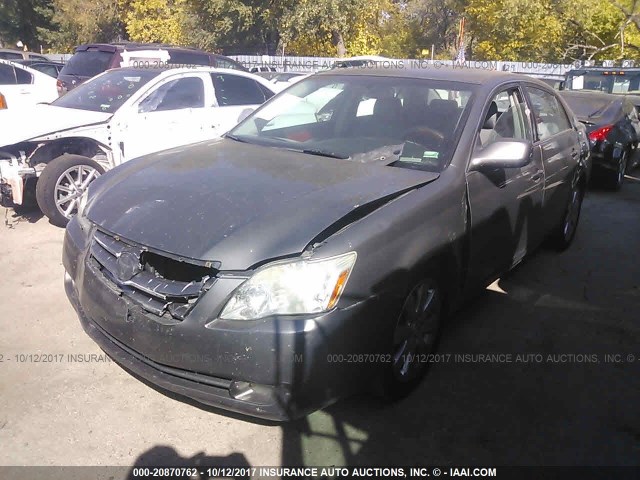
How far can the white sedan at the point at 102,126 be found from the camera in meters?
5.84

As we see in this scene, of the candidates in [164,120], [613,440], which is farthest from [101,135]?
[613,440]

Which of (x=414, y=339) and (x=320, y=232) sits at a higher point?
(x=320, y=232)

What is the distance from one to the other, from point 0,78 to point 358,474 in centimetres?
1155

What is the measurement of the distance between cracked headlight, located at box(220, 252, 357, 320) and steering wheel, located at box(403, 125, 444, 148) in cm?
138

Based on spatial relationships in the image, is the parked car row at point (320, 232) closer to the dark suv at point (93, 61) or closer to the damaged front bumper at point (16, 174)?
the damaged front bumper at point (16, 174)

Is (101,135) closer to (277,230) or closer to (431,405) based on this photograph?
(277,230)

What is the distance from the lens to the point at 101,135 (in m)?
6.18

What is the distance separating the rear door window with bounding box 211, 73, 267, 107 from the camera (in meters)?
7.41

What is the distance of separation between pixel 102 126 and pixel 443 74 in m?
3.88

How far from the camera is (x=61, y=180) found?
5.86 meters

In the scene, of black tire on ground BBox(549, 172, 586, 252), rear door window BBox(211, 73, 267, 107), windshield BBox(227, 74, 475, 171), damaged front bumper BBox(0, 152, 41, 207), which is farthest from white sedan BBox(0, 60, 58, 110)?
black tire on ground BBox(549, 172, 586, 252)

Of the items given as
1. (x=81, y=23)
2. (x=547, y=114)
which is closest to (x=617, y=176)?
(x=547, y=114)

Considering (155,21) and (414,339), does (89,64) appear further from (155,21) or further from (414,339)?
(155,21)

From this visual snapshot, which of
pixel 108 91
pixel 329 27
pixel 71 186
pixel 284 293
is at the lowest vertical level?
pixel 71 186
